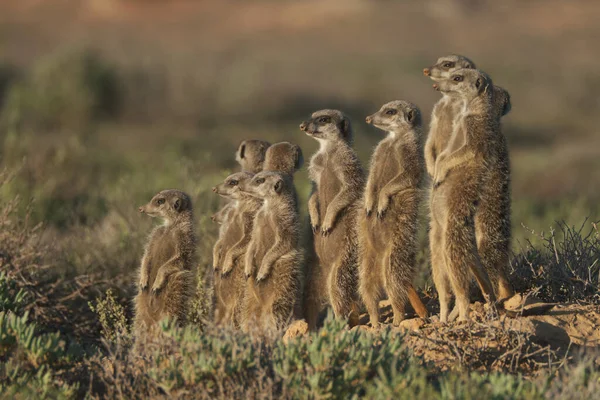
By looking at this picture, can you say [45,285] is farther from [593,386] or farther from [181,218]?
[593,386]

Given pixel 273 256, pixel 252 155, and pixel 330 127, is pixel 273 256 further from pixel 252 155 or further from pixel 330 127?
pixel 252 155

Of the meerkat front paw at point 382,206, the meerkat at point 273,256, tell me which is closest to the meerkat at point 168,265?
the meerkat at point 273,256

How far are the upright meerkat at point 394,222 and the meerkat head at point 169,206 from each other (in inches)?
60.0

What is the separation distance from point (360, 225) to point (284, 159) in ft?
3.42

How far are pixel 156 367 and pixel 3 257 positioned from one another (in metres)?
3.51

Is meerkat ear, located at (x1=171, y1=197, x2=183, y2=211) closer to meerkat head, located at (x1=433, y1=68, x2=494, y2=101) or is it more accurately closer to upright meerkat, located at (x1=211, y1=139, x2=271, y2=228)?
upright meerkat, located at (x1=211, y1=139, x2=271, y2=228)

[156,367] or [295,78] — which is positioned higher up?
[156,367]

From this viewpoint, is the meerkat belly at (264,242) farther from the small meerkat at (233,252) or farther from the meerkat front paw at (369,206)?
the meerkat front paw at (369,206)

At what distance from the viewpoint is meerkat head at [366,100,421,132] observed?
6773mm

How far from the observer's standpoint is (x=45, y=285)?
8.21 metres

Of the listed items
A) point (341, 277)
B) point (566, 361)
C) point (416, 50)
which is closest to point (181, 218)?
point (341, 277)

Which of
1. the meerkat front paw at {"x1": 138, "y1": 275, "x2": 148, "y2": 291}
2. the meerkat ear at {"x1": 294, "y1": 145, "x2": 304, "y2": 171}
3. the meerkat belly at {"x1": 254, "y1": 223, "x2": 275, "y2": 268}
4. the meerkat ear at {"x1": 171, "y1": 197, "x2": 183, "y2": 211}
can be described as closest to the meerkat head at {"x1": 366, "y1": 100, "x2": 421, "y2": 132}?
the meerkat ear at {"x1": 294, "y1": 145, "x2": 304, "y2": 171}

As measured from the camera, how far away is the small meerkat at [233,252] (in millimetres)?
7055

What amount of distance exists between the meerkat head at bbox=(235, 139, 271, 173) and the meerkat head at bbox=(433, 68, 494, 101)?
2125 millimetres
